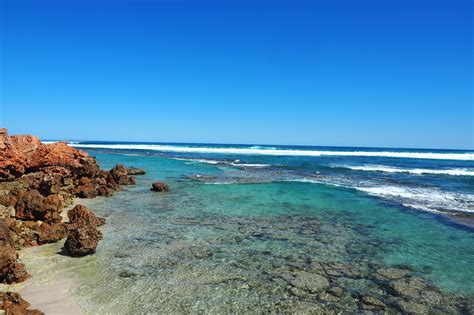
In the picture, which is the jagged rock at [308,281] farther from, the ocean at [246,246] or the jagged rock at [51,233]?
the jagged rock at [51,233]

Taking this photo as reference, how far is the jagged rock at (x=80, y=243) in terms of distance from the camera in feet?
24.4

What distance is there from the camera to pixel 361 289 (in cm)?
625

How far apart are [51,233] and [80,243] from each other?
141 centimetres

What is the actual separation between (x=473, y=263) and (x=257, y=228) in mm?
5307

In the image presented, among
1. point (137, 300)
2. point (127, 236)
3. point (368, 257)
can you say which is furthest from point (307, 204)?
point (137, 300)

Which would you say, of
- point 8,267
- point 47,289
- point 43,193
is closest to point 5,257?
point 8,267

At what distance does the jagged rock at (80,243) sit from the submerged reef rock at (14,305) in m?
2.11

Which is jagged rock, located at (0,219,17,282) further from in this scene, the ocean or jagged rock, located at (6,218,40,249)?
jagged rock, located at (6,218,40,249)

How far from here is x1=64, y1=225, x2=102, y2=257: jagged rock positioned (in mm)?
7426

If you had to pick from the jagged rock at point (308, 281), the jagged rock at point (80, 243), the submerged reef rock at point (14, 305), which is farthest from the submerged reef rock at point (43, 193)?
the jagged rock at point (308, 281)

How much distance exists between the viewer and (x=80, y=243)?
7445 mm

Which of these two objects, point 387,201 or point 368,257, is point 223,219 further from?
point 387,201

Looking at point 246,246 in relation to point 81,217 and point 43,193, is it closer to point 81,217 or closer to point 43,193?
point 81,217

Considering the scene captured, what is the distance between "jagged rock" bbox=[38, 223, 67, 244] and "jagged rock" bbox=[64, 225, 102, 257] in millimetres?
823
